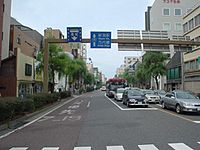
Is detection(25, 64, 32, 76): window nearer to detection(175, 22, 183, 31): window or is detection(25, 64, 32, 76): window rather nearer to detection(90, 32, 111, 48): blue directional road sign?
detection(90, 32, 111, 48): blue directional road sign

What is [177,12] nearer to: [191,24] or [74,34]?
[191,24]

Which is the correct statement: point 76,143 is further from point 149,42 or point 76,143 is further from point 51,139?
point 149,42

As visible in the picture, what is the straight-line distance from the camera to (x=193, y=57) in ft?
145

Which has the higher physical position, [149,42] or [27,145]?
[149,42]

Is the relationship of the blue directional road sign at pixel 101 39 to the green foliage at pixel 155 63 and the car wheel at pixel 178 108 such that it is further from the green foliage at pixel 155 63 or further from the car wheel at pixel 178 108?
the green foliage at pixel 155 63

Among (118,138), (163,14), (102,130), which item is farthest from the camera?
(163,14)

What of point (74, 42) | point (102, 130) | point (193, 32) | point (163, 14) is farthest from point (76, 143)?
point (163, 14)

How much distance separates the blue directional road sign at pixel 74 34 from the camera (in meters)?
26.2

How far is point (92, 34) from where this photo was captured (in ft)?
89.8

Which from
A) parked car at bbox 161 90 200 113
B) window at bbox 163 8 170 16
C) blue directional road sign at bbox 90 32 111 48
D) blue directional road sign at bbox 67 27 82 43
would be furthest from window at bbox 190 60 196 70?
window at bbox 163 8 170 16

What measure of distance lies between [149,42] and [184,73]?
23023 millimetres

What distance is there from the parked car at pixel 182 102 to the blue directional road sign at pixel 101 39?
27.8ft

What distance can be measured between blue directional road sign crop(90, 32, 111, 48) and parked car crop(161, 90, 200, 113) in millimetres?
8485

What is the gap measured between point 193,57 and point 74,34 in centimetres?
2503
